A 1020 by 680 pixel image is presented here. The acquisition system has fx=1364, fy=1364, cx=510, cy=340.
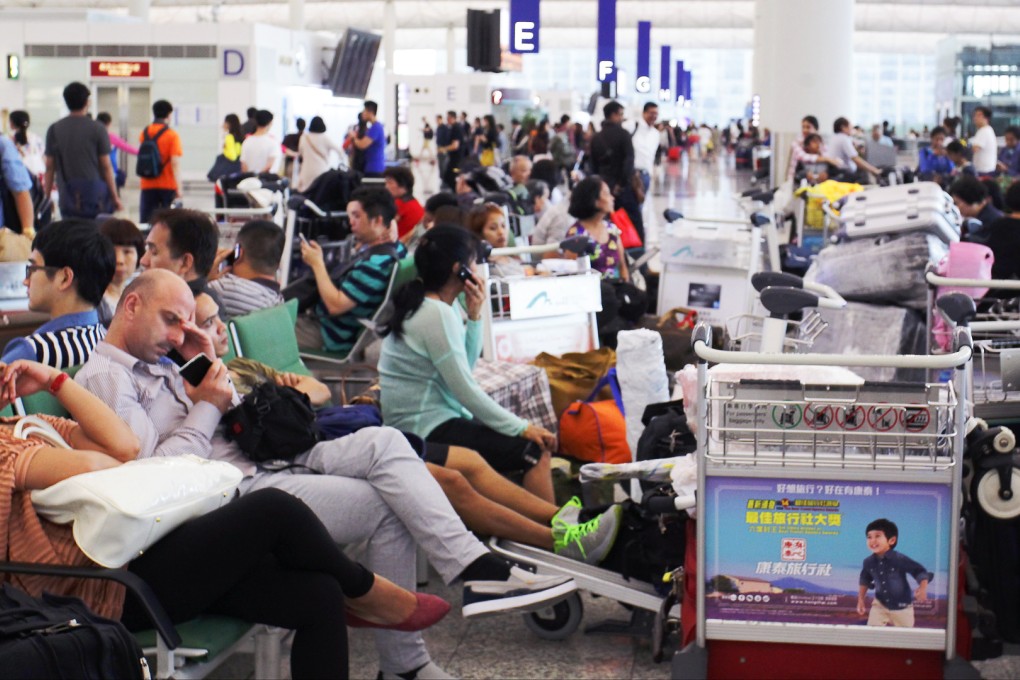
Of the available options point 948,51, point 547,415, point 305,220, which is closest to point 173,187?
point 305,220

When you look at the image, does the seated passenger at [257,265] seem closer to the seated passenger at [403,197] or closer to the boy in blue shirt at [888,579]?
the boy in blue shirt at [888,579]

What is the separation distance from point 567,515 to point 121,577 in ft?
5.47

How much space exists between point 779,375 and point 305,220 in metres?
6.93

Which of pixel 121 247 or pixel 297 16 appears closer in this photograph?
pixel 121 247

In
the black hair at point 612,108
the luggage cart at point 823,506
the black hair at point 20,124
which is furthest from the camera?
the black hair at point 20,124

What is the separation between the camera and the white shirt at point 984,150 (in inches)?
632

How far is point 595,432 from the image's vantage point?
15.3ft

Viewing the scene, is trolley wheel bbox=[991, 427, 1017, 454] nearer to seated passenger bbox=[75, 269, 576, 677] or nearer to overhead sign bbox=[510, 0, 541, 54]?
seated passenger bbox=[75, 269, 576, 677]

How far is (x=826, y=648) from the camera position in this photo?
280 centimetres

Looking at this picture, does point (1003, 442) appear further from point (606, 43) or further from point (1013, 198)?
point (606, 43)

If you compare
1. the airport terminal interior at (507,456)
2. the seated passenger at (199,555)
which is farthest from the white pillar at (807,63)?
the seated passenger at (199,555)

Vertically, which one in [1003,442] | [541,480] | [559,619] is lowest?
[559,619]

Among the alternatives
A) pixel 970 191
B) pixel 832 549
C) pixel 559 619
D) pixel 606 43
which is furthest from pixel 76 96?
pixel 606 43

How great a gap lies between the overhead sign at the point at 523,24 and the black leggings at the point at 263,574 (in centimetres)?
1273
